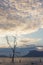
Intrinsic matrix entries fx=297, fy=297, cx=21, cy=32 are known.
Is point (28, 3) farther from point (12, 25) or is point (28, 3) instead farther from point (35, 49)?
point (35, 49)

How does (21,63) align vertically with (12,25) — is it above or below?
below

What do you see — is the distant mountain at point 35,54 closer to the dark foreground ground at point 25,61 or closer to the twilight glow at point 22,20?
the dark foreground ground at point 25,61

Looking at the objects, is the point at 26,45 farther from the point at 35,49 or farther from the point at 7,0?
the point at 7,0

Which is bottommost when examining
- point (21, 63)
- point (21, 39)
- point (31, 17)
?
point (21, 63)

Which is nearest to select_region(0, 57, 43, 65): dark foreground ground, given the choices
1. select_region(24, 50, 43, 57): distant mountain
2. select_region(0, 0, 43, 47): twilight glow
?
select_region(24, 50, 43, 57): distant mountain

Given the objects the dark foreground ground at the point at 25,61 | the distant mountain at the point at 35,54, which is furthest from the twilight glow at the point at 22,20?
the dark foreground ground at the point at 25,61

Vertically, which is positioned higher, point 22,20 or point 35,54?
point 22,20

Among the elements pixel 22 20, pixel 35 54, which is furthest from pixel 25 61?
pixel 22 20

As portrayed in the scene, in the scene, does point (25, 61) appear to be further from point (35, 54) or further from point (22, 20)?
point (22, 20)

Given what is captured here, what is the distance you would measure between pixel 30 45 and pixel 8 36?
3.95 feet

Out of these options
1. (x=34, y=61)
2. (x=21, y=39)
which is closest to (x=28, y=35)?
(x=21, y=39)

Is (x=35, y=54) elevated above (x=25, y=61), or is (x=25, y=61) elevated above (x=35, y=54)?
(x=35, y=54)

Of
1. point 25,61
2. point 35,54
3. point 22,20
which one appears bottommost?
point 25,61

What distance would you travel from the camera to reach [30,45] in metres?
15.0
